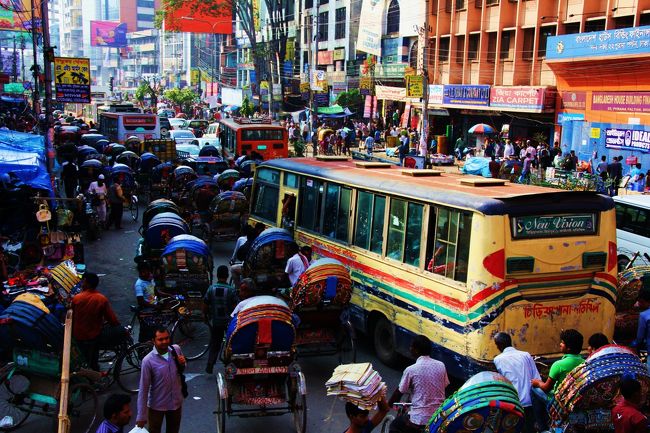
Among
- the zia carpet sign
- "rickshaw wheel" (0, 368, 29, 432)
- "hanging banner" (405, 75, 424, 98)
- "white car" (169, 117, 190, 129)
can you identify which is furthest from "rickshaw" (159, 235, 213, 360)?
"white car" (169, 117, 190, 129)

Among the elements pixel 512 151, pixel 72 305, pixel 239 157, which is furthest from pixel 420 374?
pixel 512 151

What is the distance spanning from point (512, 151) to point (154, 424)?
2961cm

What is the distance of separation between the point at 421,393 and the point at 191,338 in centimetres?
580

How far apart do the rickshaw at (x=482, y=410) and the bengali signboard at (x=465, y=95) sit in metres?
35.1

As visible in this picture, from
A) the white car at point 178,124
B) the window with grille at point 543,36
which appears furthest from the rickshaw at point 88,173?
the white car at point 178,124

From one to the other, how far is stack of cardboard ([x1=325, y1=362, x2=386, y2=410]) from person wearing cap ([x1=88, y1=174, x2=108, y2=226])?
1495 centimetres

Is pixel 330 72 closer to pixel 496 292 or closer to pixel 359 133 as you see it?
pixel 359 133

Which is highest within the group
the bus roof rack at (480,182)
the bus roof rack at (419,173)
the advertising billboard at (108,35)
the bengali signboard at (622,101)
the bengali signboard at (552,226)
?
the advertising billboard at (108,35)

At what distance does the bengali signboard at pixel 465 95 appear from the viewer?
1557 inches

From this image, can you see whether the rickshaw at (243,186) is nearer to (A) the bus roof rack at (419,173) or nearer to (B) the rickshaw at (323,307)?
(A) the bus roof rack at (419,173)

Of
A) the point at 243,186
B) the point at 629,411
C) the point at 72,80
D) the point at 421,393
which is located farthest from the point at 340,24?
the point at 629,411

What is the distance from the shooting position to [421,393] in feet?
22.5

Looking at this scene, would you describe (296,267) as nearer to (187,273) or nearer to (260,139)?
(187,273)

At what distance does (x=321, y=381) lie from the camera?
1019 cm
